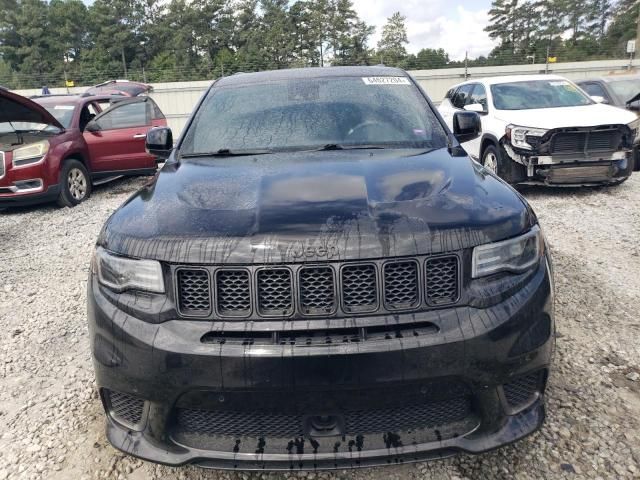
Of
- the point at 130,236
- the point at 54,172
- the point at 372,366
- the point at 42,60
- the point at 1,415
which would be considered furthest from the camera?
the point at 42,60

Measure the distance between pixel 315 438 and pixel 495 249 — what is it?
896 millimetres

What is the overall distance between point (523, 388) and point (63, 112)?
332 inches

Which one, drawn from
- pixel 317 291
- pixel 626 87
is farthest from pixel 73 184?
pixel 626 87

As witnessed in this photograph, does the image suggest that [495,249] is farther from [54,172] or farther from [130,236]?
[54,172]

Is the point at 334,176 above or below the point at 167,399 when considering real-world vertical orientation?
above

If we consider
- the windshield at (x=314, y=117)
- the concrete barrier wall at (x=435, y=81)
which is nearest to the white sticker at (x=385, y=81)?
the windshield at (x=314, y=117)

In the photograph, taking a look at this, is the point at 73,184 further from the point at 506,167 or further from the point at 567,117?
the point at 567,117

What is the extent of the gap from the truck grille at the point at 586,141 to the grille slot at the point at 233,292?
5920 millimetres

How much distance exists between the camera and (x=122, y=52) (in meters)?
68.9

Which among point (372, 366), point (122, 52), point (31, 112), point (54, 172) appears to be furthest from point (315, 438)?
point (122, 52)

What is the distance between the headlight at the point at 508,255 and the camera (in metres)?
1.75

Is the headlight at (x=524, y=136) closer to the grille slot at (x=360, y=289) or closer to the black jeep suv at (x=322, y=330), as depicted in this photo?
the black jeep suv at (x=322, y=330)

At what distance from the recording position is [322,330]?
1.65m

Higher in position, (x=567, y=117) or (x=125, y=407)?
(x=567, y=117)
